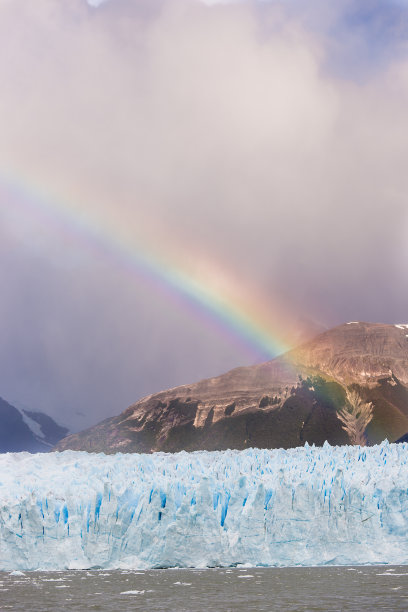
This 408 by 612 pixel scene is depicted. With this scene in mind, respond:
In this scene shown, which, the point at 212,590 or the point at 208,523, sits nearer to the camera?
the point at 212,590

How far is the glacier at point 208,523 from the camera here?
2483 centimetres

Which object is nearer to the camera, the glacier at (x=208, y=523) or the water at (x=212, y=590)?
the water at (x=212, y=590)

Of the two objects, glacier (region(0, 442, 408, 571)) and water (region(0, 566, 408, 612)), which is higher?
glacier (region(0, 442, 408, 571))

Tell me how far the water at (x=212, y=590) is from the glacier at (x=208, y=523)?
2.35 ft

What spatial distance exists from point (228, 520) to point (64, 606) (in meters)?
9.17

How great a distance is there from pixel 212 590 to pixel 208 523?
17.1 ft

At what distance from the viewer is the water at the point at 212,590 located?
16953 mm

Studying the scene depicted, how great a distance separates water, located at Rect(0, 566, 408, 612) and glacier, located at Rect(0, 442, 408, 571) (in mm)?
715

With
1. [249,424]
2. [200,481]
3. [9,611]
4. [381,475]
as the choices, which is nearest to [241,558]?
[200,481]

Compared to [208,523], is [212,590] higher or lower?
lower

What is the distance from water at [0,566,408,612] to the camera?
55.6 feet

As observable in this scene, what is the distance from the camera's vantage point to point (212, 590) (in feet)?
64.4

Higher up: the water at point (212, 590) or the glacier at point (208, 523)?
the glacier at point (208, 523)

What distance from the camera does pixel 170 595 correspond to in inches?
738
